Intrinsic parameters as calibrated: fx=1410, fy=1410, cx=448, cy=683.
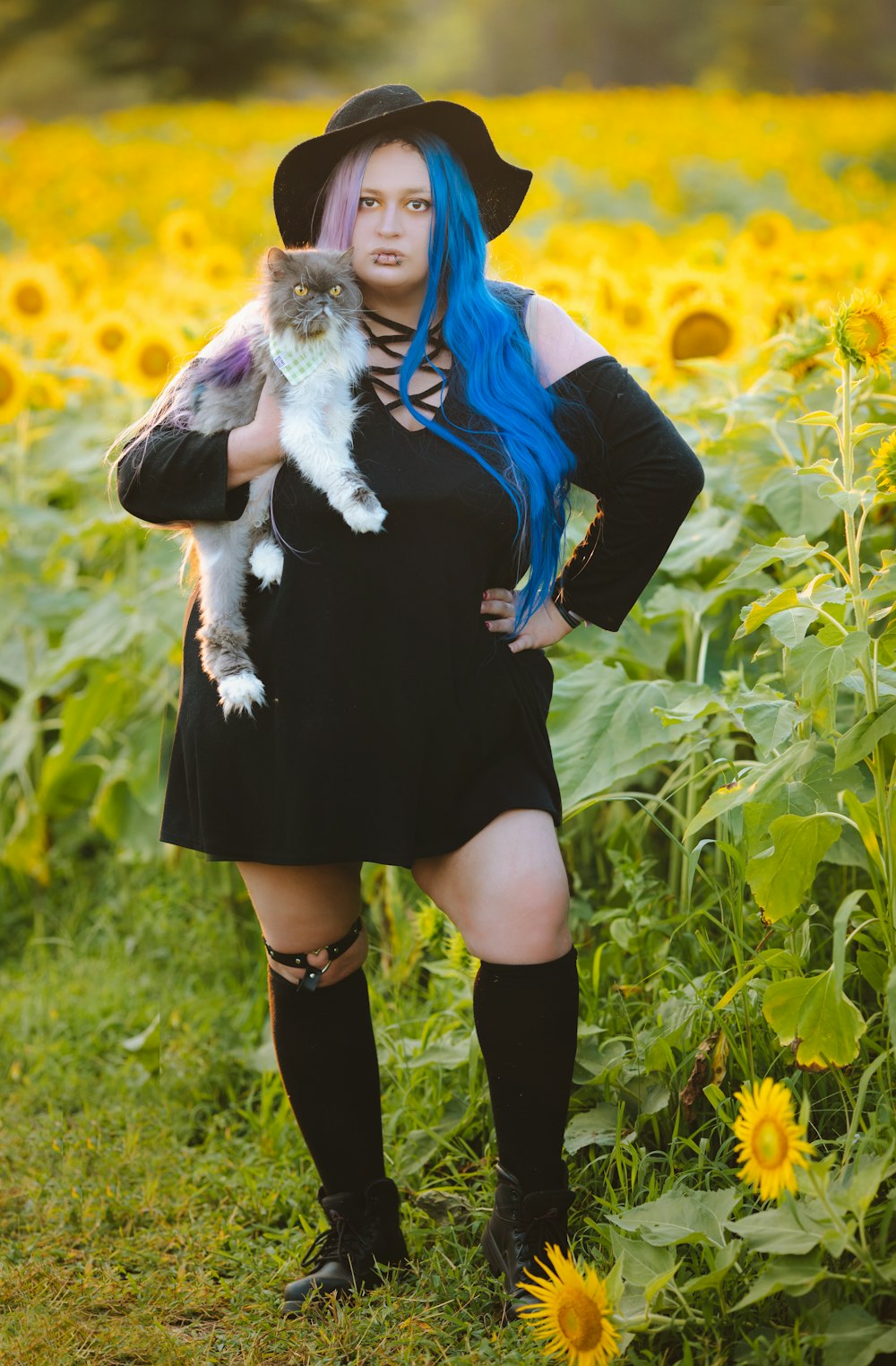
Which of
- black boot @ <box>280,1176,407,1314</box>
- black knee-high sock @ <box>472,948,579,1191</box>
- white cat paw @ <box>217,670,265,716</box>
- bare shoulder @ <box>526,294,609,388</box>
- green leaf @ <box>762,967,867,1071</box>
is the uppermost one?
bare shoulder @ <box>526,294,609,388</box>

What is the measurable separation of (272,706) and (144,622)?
72.8 inches

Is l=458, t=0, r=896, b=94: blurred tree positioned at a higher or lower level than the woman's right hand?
higher

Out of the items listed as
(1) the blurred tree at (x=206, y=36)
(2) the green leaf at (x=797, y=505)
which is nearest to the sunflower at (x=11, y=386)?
(2) the green leaf at (x=797, y=505)

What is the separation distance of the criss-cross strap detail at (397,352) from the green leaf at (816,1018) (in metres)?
1.05

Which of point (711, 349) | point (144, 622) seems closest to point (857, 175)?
point (711, 349)

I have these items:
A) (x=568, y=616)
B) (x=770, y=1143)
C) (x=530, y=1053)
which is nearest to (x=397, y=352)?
(x=568, y=616)

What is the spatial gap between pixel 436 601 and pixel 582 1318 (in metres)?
1.09

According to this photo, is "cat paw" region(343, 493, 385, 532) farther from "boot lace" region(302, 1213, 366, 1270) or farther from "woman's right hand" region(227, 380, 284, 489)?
"boot lace" region(302, 1213, 366, 1270)

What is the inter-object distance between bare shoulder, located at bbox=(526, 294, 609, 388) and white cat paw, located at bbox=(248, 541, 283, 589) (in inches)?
20.8

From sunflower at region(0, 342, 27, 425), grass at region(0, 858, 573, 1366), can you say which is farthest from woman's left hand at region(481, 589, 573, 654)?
sunflower at region(0, 342, 27, 425)

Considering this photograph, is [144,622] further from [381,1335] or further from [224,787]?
[381,1335]

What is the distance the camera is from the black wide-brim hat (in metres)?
2.25

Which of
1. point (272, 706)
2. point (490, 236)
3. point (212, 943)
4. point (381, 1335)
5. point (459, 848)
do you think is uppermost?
point (490, 236)

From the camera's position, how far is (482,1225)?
264 centimetres
